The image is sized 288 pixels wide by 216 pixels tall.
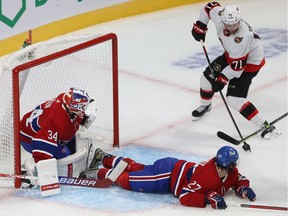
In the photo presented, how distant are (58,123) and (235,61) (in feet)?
3.96

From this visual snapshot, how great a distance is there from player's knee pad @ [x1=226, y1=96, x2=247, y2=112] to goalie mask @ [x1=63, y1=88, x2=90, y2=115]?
109 cm

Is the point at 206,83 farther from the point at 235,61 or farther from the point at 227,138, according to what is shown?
the point at 227,138

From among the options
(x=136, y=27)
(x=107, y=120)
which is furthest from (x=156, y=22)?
(x=107, y=120)

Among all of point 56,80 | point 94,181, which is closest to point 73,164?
point 94,181

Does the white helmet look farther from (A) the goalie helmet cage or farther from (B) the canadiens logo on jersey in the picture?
(A) the goalie helmet cage

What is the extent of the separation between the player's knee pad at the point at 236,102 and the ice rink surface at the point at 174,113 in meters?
0.21

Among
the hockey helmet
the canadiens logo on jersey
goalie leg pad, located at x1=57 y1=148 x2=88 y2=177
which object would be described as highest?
the canadiens logo on jersey

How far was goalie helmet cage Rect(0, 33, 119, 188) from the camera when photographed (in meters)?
4.79

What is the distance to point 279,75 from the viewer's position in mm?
6773

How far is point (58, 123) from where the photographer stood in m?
4.81

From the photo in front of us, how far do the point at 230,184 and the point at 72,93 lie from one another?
3.02 ft

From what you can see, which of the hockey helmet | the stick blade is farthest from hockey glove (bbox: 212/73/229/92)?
the hockey helmet

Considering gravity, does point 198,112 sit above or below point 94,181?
above

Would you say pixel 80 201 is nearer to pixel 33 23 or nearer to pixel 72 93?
pixel 72 93
